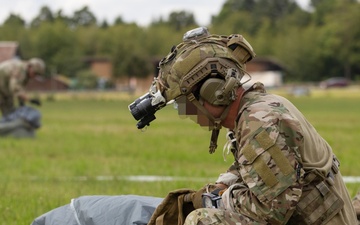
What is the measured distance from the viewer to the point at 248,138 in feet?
12.0

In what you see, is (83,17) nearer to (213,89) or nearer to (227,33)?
(227,33)

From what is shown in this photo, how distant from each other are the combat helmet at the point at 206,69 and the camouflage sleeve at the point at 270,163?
8.6 inches

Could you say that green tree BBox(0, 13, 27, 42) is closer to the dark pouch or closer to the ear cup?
the ear cup

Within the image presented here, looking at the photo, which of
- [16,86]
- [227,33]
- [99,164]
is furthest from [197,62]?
[227,33]

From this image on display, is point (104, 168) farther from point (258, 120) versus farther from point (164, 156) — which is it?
point (258, 120)

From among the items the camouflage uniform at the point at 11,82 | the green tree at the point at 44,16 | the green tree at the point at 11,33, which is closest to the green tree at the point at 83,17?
the green tree at the point at 44,16

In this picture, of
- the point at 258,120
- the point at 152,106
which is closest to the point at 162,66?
the point at 152,106

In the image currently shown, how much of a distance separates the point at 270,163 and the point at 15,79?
1628 centimetres

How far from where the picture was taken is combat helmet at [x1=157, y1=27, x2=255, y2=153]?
3.83 metres

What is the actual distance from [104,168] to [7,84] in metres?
9.10

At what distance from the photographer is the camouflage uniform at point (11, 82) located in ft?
62.5

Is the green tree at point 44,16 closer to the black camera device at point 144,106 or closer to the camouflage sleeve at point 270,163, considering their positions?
the black camera device at point 144,106

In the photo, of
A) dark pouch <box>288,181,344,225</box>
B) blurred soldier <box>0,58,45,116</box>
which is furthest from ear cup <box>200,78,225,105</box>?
blurred soldier <box>0,58,45,116</box>

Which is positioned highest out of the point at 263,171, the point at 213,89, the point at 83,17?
the point at 213,89
